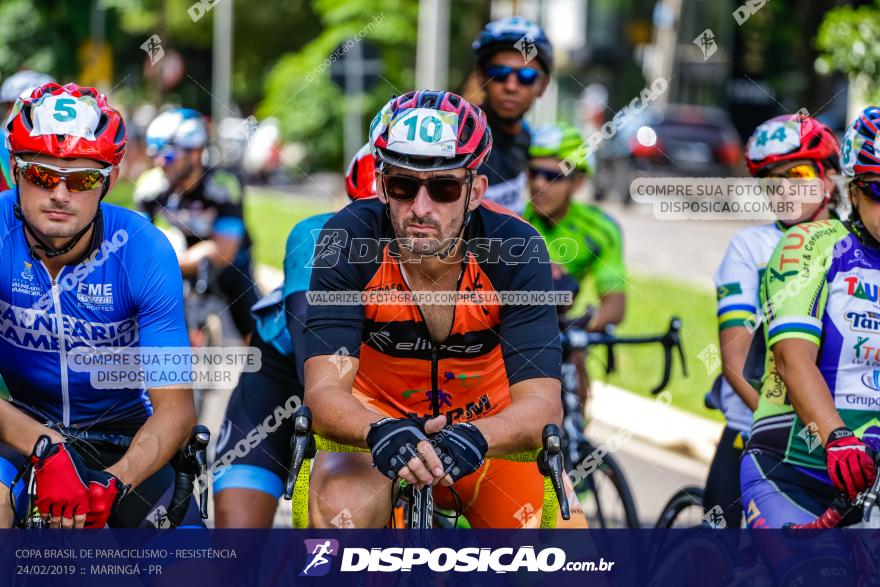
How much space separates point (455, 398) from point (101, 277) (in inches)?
47.6

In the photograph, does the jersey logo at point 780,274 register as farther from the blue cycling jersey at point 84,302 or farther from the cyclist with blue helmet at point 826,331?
the blue cycling jersey at point 84,302

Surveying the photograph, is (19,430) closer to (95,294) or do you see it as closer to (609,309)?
(95,294)

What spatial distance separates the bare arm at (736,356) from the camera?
204 inches

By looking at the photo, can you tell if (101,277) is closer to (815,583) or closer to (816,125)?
(815,583)

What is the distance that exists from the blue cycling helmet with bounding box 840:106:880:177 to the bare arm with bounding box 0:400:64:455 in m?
2.60

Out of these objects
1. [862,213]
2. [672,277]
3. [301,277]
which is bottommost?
[672,277]

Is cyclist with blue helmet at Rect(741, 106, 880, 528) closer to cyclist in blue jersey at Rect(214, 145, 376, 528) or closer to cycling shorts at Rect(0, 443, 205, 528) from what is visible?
cyclist in blue jersey at Rect(214, 145, 376, 528)

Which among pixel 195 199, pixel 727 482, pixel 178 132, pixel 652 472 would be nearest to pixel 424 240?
pixel 727 482

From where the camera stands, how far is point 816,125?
572 centimetres

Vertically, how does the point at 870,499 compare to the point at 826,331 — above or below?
below

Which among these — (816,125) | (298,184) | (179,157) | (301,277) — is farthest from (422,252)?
(298,184)

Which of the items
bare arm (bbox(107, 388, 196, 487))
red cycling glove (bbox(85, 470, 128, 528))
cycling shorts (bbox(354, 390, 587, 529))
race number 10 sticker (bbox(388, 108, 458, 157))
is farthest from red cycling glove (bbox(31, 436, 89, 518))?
race number 10 sticker (bbox(388, 108, 458, 157))

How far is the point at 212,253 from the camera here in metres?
9.68

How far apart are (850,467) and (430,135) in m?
1.57
